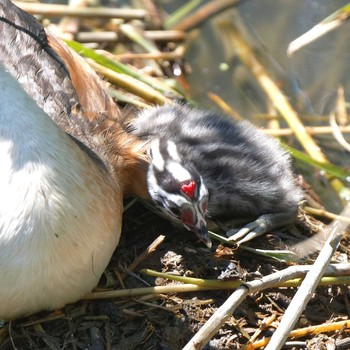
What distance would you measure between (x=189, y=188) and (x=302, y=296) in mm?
718

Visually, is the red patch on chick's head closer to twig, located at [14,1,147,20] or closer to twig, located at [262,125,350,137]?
twig, located at [262,125,350,137]

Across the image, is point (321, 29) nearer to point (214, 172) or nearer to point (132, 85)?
point (132, 85)

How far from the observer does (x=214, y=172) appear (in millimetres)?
4371

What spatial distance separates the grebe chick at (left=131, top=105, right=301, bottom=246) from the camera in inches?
162

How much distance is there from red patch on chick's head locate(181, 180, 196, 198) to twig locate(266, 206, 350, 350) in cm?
63

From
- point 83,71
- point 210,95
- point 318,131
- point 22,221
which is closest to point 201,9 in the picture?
point 210,95

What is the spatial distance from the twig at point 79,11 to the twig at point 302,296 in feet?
7.67

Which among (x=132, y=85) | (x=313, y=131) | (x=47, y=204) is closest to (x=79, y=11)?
(x=132, y=85)

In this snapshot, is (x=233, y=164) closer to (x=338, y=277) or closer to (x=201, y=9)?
(x=338, y=277)

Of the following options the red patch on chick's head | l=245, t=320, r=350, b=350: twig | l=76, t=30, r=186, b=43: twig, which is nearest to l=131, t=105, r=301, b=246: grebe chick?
the red patch on chick's head

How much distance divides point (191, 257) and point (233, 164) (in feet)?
1.76

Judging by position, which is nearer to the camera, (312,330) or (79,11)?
(312,330)

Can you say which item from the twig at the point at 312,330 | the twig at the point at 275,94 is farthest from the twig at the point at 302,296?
the twig at the point at 275,94

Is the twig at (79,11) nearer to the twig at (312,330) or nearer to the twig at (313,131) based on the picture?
the twig at (313,131)
